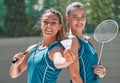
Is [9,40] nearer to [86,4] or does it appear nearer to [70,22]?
[86,4]

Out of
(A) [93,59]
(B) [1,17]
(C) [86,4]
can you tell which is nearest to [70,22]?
(A) [93,59]

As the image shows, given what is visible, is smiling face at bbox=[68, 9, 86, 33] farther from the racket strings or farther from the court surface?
the court surface

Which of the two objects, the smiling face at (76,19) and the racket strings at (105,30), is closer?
the smiling face at (76,19)

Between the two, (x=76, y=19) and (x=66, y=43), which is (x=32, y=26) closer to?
(x=76, y=19)

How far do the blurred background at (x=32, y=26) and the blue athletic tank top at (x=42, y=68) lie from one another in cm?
361

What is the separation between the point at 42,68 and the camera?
3.19 metres

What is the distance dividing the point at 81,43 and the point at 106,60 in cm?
370

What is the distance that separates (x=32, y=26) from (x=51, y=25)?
12.9ft

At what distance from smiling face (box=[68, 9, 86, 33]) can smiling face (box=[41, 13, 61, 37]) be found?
0.21m

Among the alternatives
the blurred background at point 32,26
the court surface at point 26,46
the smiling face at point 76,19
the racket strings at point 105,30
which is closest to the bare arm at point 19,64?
the smiling face at point 76,19

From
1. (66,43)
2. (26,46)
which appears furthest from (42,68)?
(26,46)

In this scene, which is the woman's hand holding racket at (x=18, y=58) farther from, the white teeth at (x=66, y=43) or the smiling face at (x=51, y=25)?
the white teeth at (x=66, y=43)

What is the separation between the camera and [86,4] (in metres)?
6.96

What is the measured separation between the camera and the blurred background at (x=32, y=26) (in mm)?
6992
